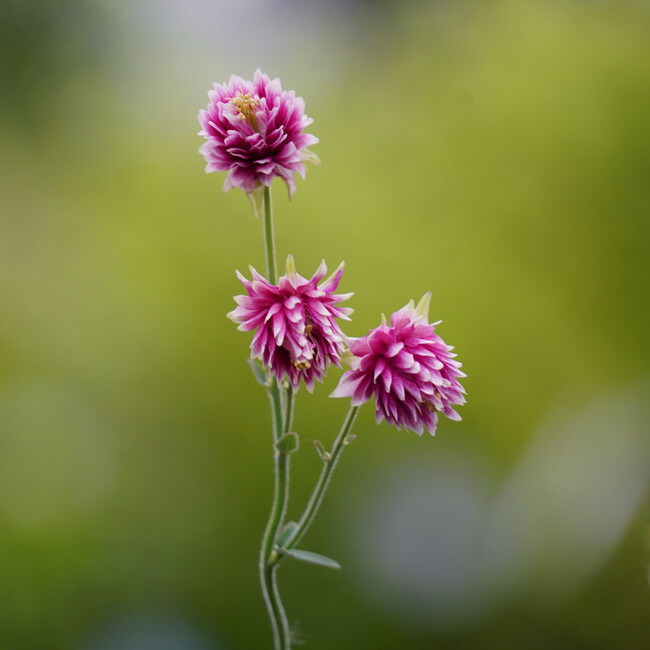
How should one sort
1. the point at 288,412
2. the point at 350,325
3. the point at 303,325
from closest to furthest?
the point at 303,325, the point at 288,412, the point at 350,325

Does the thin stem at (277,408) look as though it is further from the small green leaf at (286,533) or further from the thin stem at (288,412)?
the small green leaf at (286,533)

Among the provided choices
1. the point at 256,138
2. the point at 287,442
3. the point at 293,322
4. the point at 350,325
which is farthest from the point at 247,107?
the point at 350,325

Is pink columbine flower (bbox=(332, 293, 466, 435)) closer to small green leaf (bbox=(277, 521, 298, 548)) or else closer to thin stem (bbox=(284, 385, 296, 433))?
thin stem (bbox=(284, 385, 296, 433))

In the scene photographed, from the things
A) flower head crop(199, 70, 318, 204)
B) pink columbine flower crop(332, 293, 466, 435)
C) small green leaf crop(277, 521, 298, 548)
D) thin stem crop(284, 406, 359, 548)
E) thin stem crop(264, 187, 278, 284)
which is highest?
flower head crop(199, 70, 318, 204)

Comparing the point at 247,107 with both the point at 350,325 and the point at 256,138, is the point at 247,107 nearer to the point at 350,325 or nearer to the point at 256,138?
the point at 256,138

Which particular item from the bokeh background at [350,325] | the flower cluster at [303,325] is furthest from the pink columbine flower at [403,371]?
the bokeh background at [350,325]

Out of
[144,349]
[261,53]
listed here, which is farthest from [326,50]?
[144,349]

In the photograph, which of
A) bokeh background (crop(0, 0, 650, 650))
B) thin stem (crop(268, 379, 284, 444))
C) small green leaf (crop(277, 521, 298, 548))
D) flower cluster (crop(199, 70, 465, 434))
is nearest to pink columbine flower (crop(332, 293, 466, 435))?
flower cluster (crop(199, 70, 465, 434))
